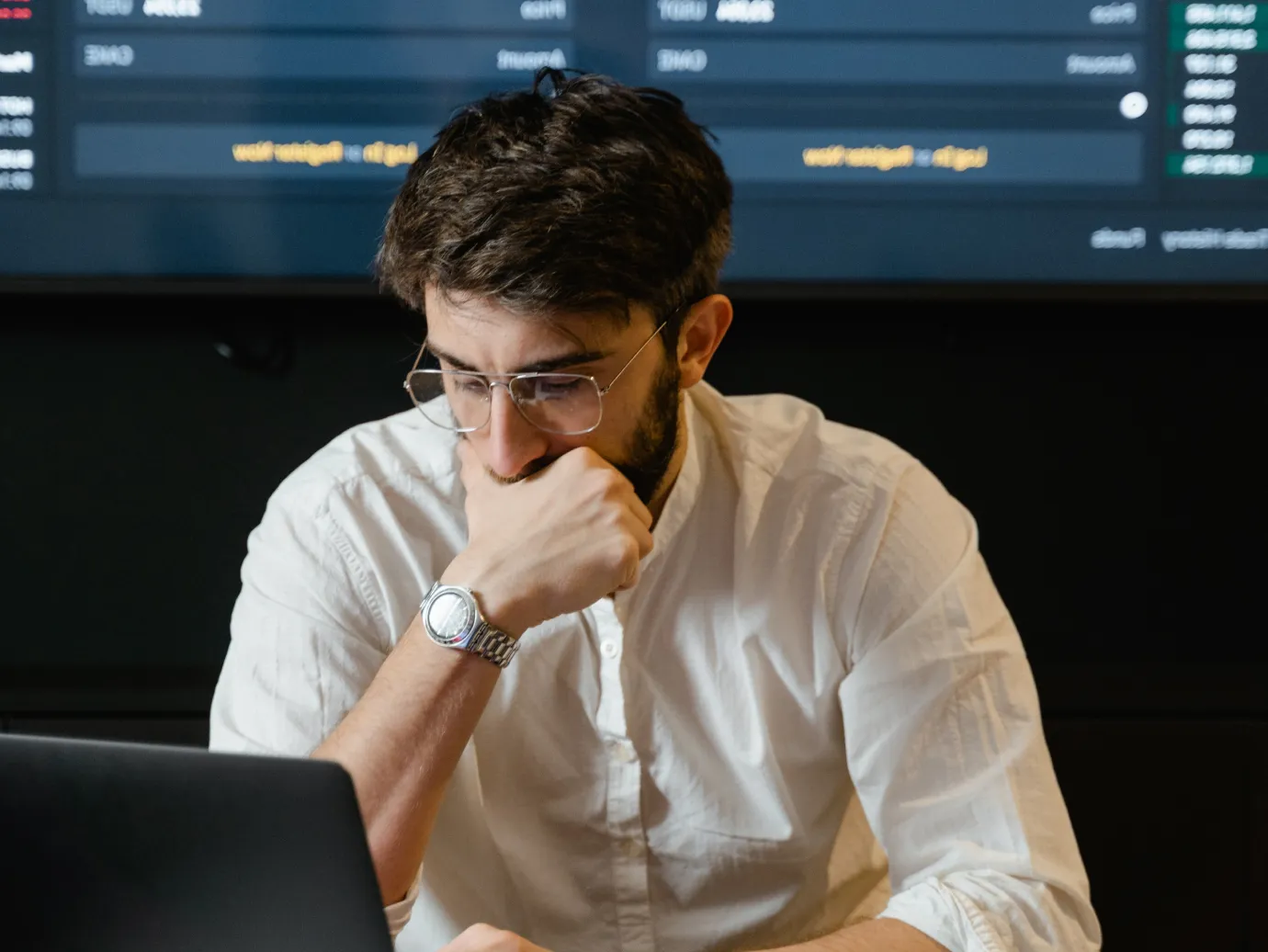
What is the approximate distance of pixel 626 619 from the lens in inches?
50.7

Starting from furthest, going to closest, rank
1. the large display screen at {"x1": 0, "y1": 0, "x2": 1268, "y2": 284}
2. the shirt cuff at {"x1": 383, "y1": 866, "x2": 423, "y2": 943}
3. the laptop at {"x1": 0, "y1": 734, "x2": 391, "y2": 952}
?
the large display screen at {"x1": 0, "y1": 0, "x2": 1268, "y2": 284} → the shirt cuff at {"x1": 383, "y1": 866, "x2": 423, "y2": 943} → the laptop at {"x1": 0, "y1": 734, "x2": 391, "y2": 952}

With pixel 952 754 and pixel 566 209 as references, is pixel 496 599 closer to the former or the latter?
pixel 566 209

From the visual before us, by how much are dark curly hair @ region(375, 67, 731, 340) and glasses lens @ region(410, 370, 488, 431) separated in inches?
3.2

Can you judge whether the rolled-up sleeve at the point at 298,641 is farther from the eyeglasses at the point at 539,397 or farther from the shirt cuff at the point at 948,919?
the shirt cuff at the point at 948,919

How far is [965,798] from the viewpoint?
115 cm

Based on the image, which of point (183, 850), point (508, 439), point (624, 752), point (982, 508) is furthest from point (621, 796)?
point (982, 508)

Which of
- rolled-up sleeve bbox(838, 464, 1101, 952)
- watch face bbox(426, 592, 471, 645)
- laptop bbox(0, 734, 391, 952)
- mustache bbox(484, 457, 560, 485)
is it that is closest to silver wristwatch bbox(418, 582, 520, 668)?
watch face bbox(426, 592, 471, 645)

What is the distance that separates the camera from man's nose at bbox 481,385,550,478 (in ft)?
3.70

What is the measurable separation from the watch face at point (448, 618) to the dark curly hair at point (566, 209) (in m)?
0.26

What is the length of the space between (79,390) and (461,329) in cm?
104

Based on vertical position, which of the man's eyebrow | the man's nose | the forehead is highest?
the forehead

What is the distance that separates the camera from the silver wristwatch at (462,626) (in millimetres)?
1066

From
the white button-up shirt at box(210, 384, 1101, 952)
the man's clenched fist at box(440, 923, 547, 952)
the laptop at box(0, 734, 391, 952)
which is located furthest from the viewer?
the white button-up shirt at box(210, 384, 1101, 952)

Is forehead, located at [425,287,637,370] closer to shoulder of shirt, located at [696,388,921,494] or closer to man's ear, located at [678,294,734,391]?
man's ear, located at [678,294,734,391]
